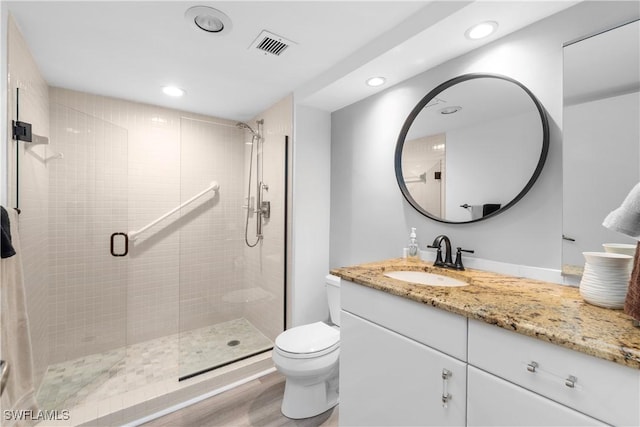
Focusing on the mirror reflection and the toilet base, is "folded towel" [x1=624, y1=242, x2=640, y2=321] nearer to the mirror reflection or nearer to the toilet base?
the mirror reflection

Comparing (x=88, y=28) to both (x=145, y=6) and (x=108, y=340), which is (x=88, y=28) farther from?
(x=108, y=340)

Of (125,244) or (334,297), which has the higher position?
(125,244)

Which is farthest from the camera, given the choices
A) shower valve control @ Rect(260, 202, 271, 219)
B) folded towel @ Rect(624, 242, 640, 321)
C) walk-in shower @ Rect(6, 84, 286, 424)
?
shower valve control @ Rect(260, 202, 271, 219)

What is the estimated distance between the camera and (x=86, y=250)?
229cm

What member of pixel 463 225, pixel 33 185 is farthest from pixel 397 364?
pixel 33 185

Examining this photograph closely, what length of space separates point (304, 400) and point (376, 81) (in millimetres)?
2117

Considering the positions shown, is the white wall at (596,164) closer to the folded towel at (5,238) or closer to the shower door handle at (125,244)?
the folded towel at (5,238)

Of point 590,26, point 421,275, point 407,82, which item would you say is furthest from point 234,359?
point 590,26

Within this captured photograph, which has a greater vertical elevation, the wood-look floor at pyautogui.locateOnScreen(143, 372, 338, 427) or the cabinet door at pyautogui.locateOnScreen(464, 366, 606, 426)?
the cabinet door at pyautogui.locateOnScreen(464, 366, 606, 426)

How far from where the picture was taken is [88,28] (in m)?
1.47

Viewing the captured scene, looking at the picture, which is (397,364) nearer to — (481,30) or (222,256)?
(481,30)

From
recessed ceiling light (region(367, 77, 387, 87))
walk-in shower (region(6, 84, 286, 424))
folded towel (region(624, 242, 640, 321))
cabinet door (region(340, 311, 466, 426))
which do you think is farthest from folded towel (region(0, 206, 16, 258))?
folded towel (region(624, 242, 640, 321))

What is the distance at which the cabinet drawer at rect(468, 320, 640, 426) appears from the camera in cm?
65

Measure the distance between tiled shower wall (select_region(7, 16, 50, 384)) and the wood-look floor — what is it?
903 millimetres
